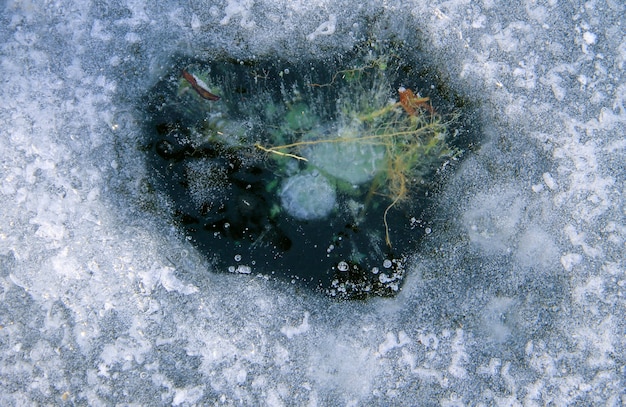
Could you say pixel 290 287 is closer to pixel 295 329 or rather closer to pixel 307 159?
pixel 295 329

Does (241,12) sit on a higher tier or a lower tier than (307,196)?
higher

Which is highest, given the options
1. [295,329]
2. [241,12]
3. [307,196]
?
[241,12]

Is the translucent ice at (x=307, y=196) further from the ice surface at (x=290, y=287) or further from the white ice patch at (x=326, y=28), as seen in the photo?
the white ice patch at (x=326, y=28)

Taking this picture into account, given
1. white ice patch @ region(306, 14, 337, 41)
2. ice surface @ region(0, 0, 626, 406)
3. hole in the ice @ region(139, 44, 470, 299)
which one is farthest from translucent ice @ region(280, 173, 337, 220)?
white ice patch @ region(306, 14, 337, 41)

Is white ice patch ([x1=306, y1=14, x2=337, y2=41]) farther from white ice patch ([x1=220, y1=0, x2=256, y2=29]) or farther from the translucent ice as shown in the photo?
the translucent ice

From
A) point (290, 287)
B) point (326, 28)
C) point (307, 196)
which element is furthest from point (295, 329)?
point (326, 28)

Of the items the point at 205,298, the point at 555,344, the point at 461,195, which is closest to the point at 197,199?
the point at 205,298
